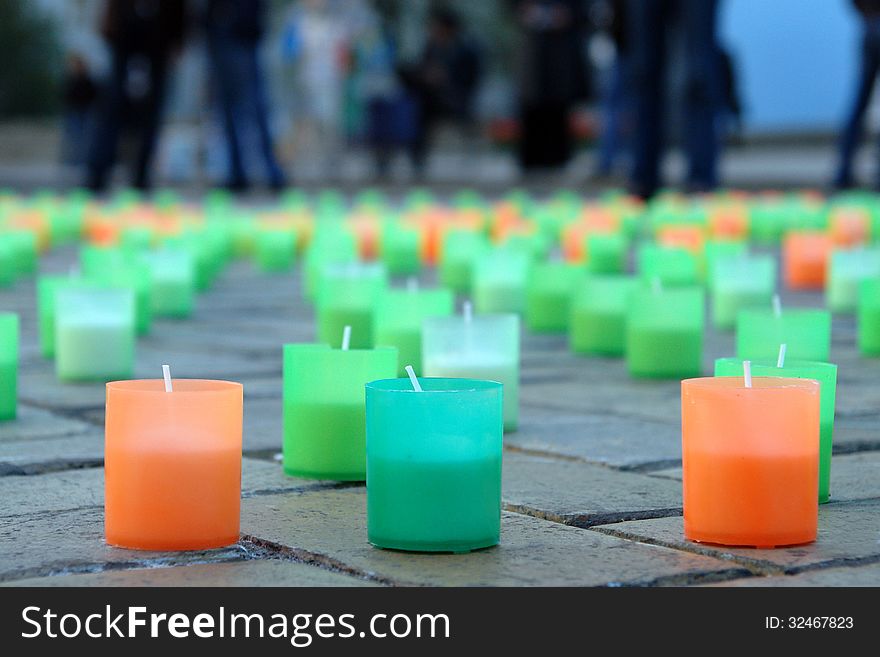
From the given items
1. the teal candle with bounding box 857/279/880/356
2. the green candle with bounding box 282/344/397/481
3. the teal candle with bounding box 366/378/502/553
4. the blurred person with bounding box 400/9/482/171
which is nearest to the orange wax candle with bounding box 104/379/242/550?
the teal candle with bounding box 366/378/502/553

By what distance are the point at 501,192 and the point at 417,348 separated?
1094cm

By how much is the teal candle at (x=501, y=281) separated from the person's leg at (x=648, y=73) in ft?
15.3

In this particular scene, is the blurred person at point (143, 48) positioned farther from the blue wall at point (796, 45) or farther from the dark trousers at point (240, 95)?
the blue wall at point (796, 45)

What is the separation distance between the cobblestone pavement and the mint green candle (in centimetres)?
30

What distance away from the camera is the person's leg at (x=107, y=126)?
43.4ft

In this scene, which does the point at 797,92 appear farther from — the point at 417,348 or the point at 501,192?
the point at 417,348

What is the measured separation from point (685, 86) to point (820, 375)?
7803mm

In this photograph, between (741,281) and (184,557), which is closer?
(184,557)

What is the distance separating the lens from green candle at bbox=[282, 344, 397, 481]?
121 inches

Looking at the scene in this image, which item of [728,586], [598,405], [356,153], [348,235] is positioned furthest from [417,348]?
[356,153]

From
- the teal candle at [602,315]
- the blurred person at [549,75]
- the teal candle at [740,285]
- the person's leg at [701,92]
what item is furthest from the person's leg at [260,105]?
the teal candle at [602,315]

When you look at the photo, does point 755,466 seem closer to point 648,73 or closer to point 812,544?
point 812,544

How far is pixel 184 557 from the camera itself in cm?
248

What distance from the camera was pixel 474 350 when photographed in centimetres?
361
